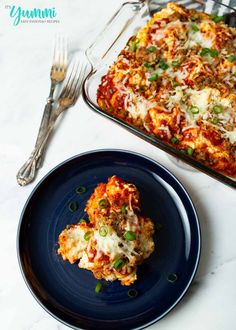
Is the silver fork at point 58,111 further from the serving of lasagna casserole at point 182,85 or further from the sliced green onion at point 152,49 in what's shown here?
the sliced green onion at point 152,49

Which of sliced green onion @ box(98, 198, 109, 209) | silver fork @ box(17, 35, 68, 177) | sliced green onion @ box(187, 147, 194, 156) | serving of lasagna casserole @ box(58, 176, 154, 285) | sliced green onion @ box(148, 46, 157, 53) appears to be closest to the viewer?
serving of lasagna casserole @ box(58, 176, 154, 285)

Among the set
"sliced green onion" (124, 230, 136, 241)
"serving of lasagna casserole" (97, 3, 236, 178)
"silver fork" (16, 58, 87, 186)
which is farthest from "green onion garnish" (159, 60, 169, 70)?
"sliced green onion" (124, 230, 136, 241)

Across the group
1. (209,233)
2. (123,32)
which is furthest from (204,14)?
(209,233)

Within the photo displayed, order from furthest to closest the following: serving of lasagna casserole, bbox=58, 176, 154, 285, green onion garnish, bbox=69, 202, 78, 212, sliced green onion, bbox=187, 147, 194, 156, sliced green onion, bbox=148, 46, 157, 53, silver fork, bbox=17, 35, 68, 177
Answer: silver fork, bbox=17, 35, 68, 177
sliced green onion, bbox=148, 46, 157, 53
green onion garnish, bbox=69, 202, 78, 212
sliced green onion, bbox=187, 147, 194, 156
serving of lasagna casserole, bbox=58, 176, 154, 285

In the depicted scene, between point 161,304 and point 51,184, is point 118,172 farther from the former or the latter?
point 161,304

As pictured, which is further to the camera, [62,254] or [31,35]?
[31,35]

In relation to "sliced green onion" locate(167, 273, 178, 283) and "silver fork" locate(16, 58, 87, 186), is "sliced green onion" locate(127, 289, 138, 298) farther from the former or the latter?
"silver fork" locate(16, 58, 87, 186)
